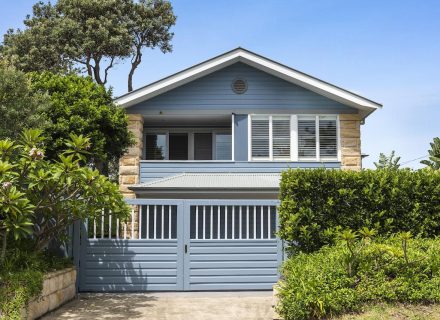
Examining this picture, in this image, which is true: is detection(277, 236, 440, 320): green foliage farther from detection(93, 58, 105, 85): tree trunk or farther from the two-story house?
detection(93, 58, 105, 85): tree trunk

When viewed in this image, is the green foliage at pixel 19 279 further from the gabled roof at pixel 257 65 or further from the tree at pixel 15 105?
the gabled roof at pixel 257 65

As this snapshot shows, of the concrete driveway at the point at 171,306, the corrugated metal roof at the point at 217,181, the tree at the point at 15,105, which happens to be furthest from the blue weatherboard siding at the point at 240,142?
the concrete driveway at the point at 171,306

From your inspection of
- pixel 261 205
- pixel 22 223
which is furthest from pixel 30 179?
pixel 261 205

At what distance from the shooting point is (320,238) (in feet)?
34.1

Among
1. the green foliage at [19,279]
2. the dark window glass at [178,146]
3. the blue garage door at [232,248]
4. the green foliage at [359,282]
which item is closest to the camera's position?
the green foliage at [359,282]

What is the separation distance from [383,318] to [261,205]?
15.6 ft

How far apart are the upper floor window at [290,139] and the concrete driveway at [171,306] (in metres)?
8.62

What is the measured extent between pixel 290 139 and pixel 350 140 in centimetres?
227

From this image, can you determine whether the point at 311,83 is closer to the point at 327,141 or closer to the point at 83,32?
Result: the point at 327,141

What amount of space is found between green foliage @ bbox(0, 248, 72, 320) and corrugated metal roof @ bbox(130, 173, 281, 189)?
22.6 ft

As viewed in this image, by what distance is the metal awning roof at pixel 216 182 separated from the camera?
16.9 m

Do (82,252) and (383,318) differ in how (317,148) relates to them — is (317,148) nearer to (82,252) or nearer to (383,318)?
(82,252)

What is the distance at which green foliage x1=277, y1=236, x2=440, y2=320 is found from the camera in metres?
8.20

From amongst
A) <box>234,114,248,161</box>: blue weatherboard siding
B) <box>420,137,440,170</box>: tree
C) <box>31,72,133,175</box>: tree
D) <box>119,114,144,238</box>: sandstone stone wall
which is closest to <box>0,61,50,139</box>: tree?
<box>31,72,133,175</box>: tree
